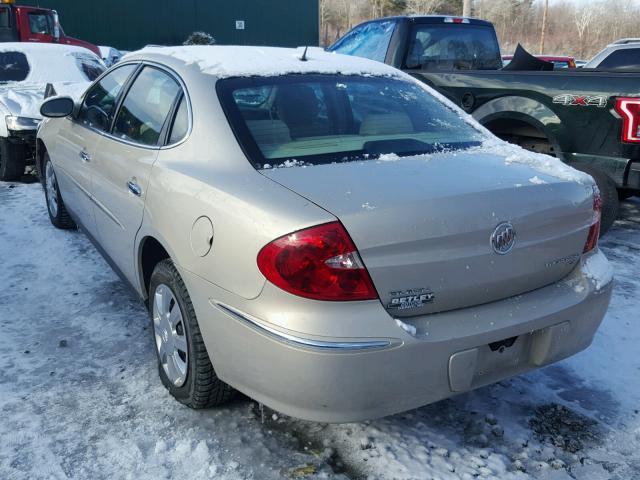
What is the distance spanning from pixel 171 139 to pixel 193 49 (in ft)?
2.50

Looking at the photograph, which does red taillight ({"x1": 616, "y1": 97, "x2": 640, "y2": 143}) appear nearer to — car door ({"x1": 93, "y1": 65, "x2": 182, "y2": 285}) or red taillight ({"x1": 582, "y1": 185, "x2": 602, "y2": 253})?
red taillight ({"x1": 582, "y1": 185, "x2": 602, "y2": 253})

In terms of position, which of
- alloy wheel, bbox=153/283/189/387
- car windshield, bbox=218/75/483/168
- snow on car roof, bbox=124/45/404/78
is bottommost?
alloy wheel, bbox=153/283/189/387

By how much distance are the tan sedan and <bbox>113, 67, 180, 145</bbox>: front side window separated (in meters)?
0.02

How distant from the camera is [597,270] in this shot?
266 centimetres

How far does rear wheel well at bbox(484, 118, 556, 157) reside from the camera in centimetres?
545

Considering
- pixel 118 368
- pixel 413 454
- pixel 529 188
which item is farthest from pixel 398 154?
pixel 118 368

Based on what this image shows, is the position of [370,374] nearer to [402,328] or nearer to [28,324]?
[402,328]

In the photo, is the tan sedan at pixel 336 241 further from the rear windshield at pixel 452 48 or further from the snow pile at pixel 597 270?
the rear windshield at pixel 452 48

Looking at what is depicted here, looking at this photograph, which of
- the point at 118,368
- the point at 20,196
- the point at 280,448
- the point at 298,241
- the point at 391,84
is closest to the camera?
the point at 298,241

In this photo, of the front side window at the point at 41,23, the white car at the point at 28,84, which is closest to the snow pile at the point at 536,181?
the white car at the point at 28,84

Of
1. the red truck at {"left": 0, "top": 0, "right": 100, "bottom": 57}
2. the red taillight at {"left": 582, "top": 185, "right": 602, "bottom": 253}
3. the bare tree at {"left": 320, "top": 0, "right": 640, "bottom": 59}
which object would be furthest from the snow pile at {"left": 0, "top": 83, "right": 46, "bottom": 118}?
the bare tree at {"left": 320, "top": 0, "right": 640, "bottom": 59}

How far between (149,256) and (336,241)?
1366mm

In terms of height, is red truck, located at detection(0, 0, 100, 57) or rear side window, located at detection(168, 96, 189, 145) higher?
rear side window, located at detection(168, 96, 189, 145)

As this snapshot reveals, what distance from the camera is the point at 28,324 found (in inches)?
142
